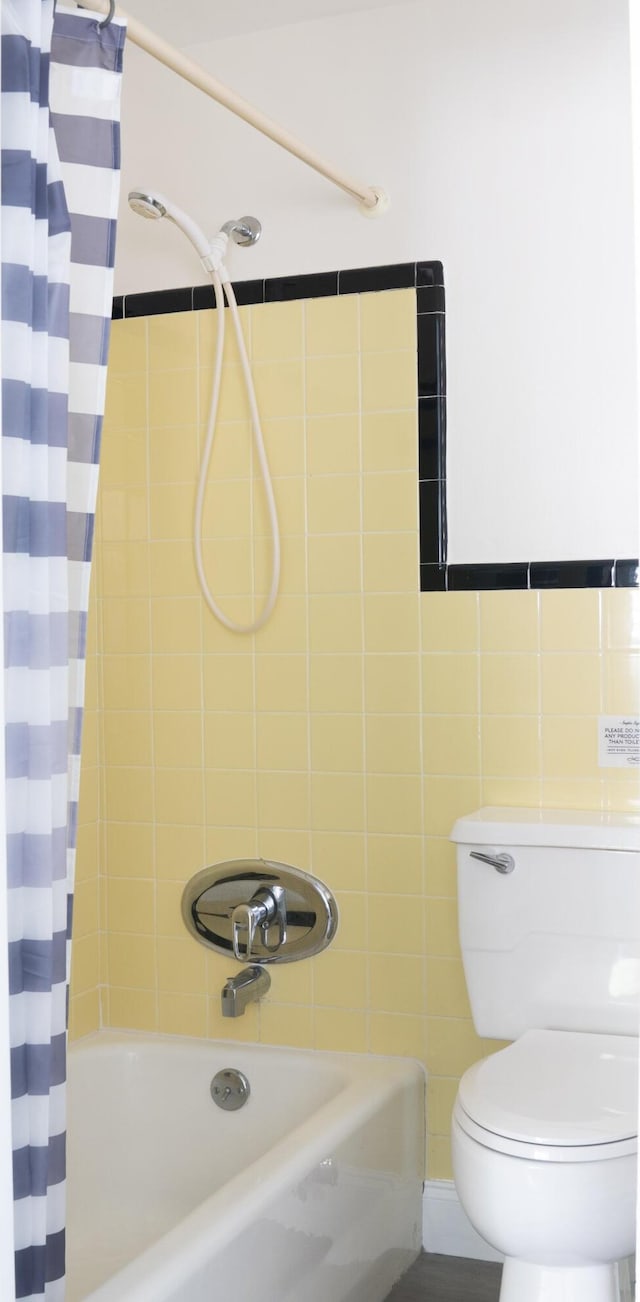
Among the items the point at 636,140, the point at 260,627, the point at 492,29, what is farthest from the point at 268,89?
the point at 636,140

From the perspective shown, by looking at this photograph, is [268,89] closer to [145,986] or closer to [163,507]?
[163,507]

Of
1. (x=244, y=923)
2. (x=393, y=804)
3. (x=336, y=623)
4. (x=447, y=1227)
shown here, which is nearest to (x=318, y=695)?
(x=336, y=623)

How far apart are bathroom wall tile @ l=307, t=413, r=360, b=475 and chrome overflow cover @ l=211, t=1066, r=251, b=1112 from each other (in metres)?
1.26

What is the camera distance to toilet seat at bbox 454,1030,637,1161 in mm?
1709

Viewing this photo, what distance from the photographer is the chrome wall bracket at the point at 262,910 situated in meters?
2.53

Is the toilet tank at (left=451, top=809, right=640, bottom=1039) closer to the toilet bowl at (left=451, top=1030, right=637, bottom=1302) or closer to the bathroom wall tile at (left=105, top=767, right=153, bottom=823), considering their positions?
Answer: the toilet bowl at (left=451, top=1030, right=637, bottom=1302)

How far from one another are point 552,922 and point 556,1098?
41cm

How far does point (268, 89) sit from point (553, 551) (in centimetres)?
115

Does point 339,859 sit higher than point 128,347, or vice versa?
point 128,347

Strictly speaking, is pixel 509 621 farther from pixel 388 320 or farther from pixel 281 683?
pixel 388 320

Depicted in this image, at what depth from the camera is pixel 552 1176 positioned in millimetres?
1694

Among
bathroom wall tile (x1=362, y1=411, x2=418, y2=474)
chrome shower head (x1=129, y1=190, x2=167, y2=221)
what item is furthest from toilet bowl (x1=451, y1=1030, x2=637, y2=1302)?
chrome shower head (x1=129, y1=190, x2=167, y2=221)

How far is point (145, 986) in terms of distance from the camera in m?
2.72

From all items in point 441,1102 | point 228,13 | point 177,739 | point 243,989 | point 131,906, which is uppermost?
point 228,13
